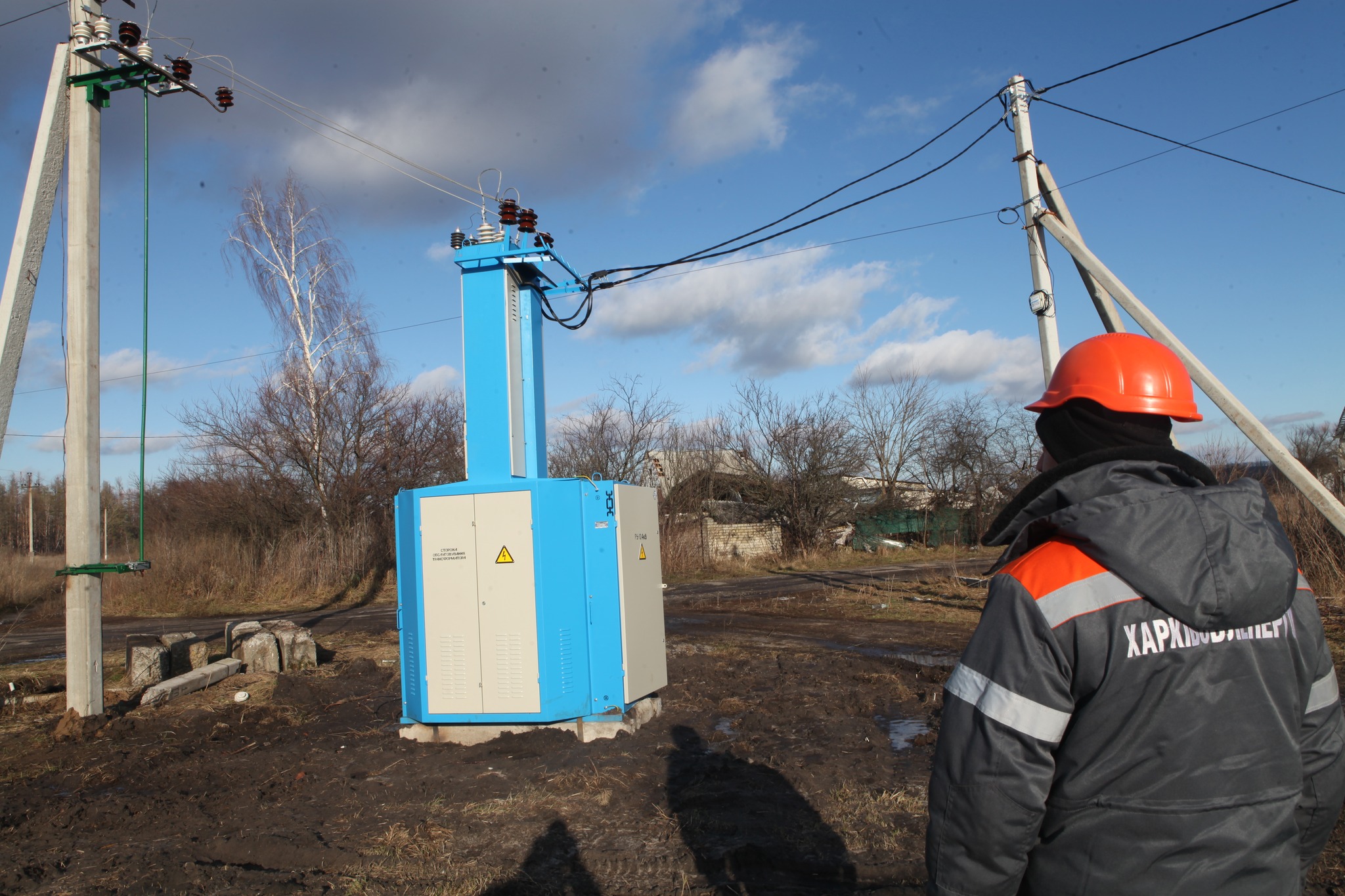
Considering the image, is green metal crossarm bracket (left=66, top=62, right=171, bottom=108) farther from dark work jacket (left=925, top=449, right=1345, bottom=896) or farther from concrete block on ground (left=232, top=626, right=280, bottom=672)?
dark work jacket (left=925, top=449, right=1345, bottom=896)

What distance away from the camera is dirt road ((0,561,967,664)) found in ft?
48.5

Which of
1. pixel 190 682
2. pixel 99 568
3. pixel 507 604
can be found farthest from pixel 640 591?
pixel 190 682

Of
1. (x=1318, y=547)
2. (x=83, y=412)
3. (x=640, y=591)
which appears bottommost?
(x=1318, y=547)

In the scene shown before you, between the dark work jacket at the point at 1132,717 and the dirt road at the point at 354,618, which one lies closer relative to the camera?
the dark work jacket at the point at 1132,717

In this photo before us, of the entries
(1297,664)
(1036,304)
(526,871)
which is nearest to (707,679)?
(526,871)

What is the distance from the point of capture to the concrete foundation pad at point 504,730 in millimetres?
6574

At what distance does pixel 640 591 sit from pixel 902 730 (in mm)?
2413

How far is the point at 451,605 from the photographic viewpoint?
669cm

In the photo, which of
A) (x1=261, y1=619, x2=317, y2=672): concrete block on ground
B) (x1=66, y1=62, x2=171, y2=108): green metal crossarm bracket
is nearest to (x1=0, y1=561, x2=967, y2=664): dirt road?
(x1=261, y1=619, x2=317, y2=672): concrete block on ground

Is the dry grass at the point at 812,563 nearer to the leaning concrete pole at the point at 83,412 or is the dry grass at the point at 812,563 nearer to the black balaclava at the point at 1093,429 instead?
the leaning concrete pole at the point at 83,412

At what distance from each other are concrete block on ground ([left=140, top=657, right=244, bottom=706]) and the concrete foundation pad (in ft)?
11.5

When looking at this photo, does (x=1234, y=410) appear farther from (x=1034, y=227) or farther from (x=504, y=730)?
(x=504, y=730)

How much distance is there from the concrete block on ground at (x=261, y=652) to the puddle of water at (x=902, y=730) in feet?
23.7

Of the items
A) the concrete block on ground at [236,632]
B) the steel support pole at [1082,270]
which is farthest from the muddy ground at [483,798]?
the steel support pole at [1082,270]
